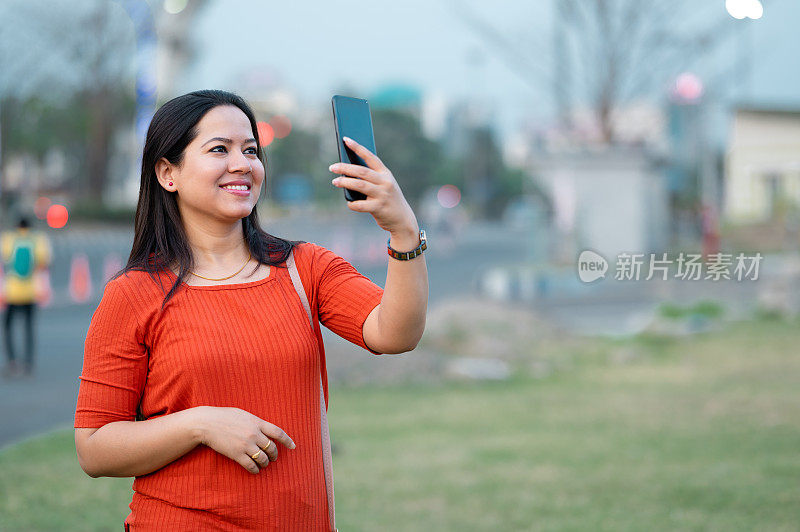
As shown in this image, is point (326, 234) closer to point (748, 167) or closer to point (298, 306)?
point (748, 167)

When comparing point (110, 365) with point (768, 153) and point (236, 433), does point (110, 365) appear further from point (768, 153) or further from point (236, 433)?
point (768, 153)

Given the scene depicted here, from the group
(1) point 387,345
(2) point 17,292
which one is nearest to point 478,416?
(2) point 17,292

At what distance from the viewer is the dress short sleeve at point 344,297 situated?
189cm

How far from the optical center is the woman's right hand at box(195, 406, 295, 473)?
1.71 m

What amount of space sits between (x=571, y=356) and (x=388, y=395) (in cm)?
267

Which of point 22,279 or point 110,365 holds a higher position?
point 110,365

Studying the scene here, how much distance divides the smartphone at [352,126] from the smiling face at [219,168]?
0.26 meters

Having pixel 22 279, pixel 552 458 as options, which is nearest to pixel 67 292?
pixel 22 279

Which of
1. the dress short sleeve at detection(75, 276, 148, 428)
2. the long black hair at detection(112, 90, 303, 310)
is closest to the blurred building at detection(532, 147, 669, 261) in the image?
the long black hair at detection(112, 90, 303, 310)

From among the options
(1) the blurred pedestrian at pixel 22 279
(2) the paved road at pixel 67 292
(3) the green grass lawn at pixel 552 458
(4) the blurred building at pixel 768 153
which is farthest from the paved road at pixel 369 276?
(4) the blurred building at pixel 768 153

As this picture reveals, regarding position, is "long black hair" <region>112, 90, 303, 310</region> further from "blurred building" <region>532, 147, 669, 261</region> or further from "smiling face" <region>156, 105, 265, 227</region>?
"blurred building" <region>532, 147, 669, 261</region>

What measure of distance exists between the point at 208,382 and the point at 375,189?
52 cm

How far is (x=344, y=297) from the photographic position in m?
1.90

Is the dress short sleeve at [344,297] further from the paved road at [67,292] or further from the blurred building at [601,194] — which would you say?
the blurred building at [601,194]
